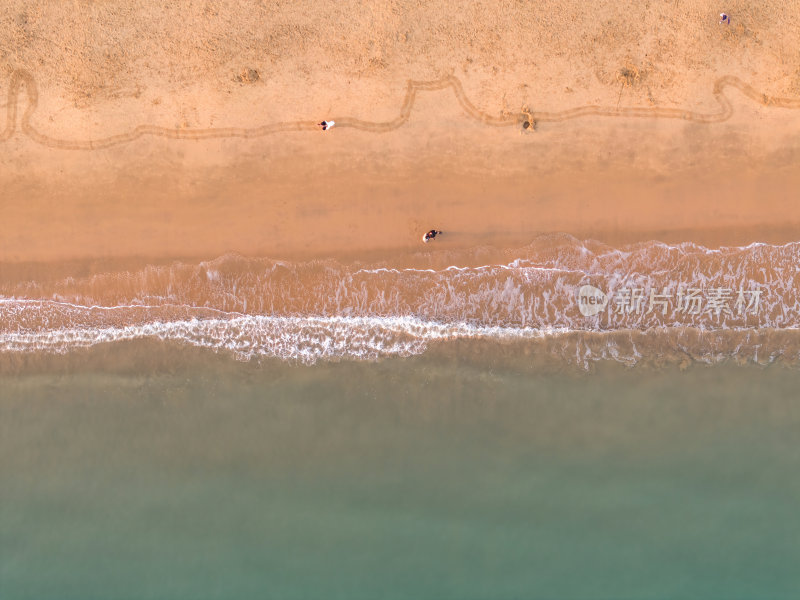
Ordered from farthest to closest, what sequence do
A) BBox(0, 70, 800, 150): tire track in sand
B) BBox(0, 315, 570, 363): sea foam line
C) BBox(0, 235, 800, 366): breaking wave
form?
BBox(0, 315, 570, 363): sea foam line → BBox(0, 235, 800, 366): breaking wave → BBox(0, 70, 800, 150): tire track in sand

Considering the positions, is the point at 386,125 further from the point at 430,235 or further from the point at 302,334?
the point at 302,334

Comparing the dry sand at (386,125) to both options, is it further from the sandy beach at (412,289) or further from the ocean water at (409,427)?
the ocean water at (409,427)
